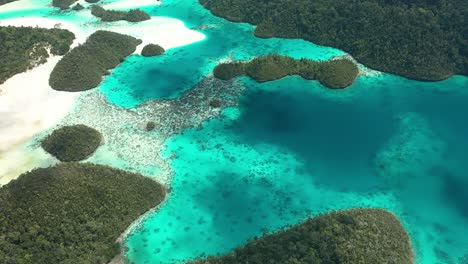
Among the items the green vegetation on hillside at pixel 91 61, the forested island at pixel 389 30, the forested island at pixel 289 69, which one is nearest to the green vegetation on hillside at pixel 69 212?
the green vegetation on hillside at pixel 91 61

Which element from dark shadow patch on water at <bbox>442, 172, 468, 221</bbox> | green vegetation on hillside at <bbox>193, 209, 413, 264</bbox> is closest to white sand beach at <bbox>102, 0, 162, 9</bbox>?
green vegetation on hillside at <bbox>193, 209, 413, 264</bbox>

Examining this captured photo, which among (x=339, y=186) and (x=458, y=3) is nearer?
(x=339, y=186)

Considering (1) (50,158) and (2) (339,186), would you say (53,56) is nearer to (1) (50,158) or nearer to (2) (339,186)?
(1) (50,158)

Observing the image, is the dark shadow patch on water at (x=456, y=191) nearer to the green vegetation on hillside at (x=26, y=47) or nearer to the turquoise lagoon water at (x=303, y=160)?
the turquoise lagoon water at (x=303, y=160)

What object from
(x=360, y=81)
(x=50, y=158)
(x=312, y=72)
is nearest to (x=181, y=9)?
(x=312, y=72)

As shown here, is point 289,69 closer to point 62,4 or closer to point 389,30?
point 389,30

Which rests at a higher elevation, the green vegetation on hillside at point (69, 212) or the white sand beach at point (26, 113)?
the green vegetation on hillside at point (69, 212)

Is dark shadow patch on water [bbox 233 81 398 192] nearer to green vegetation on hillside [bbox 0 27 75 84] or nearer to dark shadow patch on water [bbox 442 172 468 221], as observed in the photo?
dark shadow patch on water [bbox 442 172 468 221]
